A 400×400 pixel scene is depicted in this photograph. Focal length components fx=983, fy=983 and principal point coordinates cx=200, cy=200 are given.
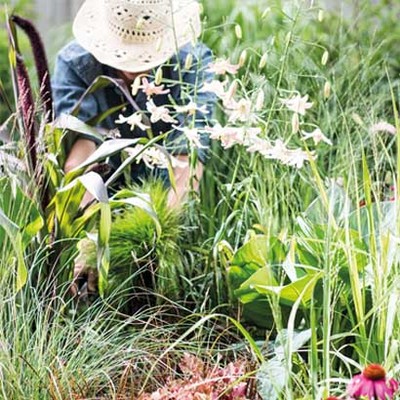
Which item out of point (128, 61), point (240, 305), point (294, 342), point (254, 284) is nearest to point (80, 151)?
point (128, 61)

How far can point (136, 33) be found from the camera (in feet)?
8.86

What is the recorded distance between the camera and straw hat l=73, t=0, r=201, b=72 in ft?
8.74

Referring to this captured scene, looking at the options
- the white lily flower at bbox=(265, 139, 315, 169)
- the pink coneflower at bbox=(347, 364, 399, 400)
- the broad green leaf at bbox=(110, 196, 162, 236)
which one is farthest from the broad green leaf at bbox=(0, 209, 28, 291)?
the pink coneflower at bbox=(347, 364, 399, 400)

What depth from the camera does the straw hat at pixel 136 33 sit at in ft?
8.74

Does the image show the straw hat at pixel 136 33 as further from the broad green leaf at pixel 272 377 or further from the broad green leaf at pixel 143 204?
the broad green leaf at pixel 272 377

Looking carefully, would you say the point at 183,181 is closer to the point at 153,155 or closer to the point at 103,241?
the point at 153,155

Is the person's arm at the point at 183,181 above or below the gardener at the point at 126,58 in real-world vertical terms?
below

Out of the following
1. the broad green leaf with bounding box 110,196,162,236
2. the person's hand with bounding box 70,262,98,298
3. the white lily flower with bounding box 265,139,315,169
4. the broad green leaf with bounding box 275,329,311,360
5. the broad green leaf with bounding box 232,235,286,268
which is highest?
the white lily flower with bounding box 265,139,315,169

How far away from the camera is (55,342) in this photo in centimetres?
198

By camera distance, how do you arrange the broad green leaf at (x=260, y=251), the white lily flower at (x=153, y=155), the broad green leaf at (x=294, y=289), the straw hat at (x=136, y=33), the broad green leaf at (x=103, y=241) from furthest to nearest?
the straw hat at (x=136, y=33) → the white lily flower at (x=153, y=155) → the broad green leaf at (x=260, y=251) → the broad green leaf at (x=103, y=241) → the broad green leaf at (x=294, y=289)

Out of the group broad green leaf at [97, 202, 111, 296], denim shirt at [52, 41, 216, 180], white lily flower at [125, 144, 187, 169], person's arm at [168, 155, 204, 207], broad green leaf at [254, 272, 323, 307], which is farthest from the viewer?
denim shirt at [52, 41, 216, 180]

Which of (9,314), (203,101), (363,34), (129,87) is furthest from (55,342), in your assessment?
(363,34)

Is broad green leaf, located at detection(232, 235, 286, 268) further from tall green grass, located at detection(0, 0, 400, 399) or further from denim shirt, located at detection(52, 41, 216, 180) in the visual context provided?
denim shirt, located at detection(52, 41, 216, 180)

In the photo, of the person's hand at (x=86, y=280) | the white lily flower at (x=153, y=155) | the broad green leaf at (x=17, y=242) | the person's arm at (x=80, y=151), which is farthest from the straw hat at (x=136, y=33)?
the broad green leaf at (x=17, y=242)
